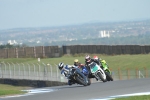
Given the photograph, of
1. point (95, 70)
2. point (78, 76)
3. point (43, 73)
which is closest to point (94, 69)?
point (95, 70)

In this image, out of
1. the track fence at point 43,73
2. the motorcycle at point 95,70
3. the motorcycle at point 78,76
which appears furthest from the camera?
the track fence at point 43,73

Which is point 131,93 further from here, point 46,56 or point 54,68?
point 46,56

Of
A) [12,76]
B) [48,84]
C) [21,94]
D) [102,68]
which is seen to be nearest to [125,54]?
[12,76]

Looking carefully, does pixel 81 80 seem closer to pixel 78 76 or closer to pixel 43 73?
pixel 78 76

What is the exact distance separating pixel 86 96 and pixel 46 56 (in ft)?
210

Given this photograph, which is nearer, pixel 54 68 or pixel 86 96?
pixel 86 96

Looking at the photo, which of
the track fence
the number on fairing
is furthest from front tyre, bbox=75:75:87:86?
the track fence

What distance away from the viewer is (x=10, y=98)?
2183 cm

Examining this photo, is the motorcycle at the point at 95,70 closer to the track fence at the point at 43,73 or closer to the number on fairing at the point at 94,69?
the number on fairing at the point at 94,69

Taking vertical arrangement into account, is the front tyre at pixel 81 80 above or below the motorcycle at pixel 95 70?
below

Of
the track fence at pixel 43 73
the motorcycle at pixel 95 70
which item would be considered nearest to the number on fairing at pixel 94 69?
the motorcycle at pixel 95 70

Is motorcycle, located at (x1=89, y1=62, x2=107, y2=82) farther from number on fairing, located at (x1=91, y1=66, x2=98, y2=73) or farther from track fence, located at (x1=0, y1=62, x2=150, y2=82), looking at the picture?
track fence, located at (x1=0, y1=62, x2=150, y2=82)

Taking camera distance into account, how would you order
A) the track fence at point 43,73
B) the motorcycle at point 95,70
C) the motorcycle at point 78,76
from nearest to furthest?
the motorcycle at point 78,76
the motorcycle at point 95,70
the track fence at point 43,73

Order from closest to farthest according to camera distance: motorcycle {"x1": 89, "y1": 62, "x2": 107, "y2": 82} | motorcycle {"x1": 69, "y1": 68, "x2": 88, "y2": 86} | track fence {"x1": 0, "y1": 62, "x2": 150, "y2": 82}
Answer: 1. motorcycle {"x1": 69, "y1": 68, "x2": 88, "y2": 86}
2. motorcycle {"x1": 89, "y1": 62, "x2": 107, "y2": 82}
3. track fence {"x1": 0, "y1": 62, "x2": 150, "y2": 82}
